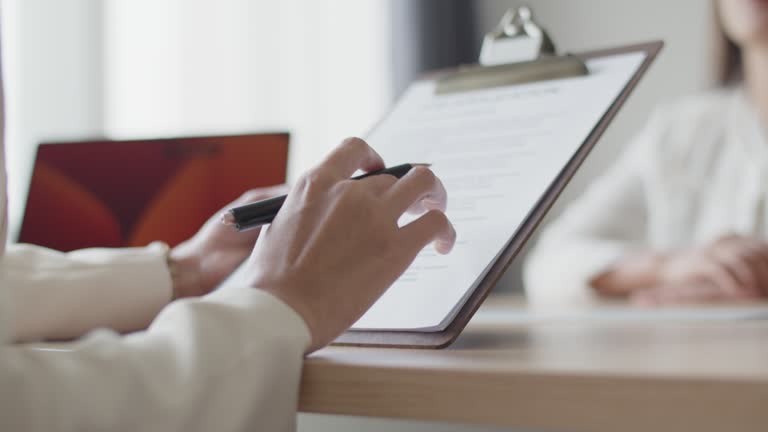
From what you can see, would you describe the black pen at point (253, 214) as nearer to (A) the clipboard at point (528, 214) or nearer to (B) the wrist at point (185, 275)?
(A) the clipboard at point (528, 214)

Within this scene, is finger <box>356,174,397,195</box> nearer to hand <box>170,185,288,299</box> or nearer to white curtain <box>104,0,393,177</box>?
hand <box>170,185,288,299</box>

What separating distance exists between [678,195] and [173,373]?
1.68 m

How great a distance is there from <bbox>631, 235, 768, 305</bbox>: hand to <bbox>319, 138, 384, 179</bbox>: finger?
28.9 inches

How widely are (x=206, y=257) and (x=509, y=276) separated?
2.17m

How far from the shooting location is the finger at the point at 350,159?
1.49ft

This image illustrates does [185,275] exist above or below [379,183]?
below

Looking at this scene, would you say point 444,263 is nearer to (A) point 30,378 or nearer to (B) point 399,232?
(B) point 399,232

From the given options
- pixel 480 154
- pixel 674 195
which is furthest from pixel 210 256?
pixel 674 195

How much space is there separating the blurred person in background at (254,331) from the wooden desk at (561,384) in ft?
0.11

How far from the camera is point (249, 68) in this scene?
227 centimetres

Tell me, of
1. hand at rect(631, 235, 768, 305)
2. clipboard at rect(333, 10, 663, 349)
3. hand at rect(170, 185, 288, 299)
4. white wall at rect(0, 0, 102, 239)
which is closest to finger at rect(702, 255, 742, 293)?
hand at rect(631, 235, 768, 305)

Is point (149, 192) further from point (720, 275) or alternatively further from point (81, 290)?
point (720, 275)

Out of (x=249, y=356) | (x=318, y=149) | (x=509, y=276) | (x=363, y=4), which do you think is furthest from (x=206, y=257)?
(x=509, y=276)

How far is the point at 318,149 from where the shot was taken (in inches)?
93.0
